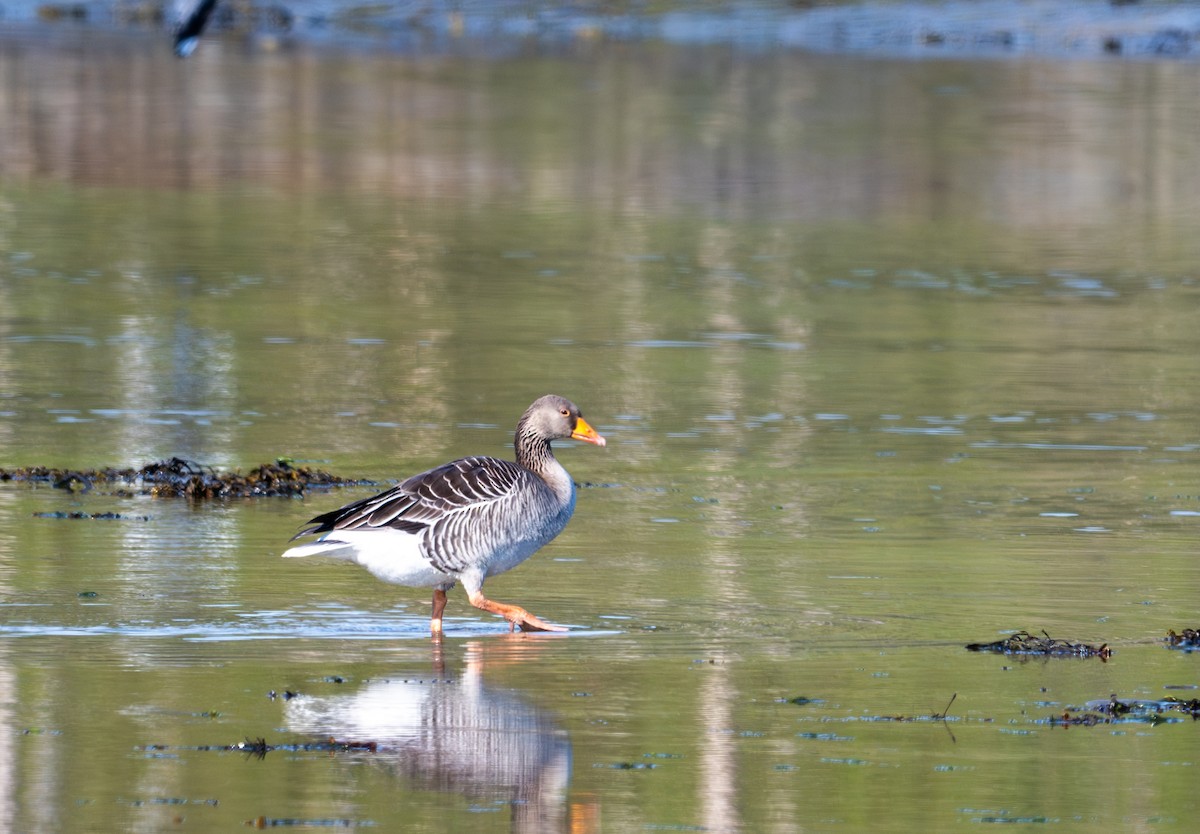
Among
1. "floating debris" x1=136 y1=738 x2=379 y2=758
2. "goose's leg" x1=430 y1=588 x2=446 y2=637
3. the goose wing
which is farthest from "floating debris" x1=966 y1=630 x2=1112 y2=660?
"floating debris" x1=136 y1=738 x2=379 y2=758

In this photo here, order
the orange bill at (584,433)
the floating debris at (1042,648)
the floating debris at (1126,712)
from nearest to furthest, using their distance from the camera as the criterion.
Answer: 1. the floating debris at (1126,712)
2. the floating debris at (1042,648)
3. the orange bill at (584,433)

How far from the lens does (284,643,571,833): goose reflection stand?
789 centimetres

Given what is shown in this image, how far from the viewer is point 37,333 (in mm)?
19516

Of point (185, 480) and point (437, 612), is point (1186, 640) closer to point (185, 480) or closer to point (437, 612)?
point (437, 612)

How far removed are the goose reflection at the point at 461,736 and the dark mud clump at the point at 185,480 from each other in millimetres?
4066

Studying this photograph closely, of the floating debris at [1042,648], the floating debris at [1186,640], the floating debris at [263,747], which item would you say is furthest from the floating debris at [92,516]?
the floating debris at [1186,640]

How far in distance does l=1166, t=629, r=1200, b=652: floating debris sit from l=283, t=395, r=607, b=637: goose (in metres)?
2.48

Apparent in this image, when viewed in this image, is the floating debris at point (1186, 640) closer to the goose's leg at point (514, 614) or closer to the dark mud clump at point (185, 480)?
the goose's leg at point (514, 614)

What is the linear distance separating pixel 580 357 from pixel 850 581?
24.6 feet

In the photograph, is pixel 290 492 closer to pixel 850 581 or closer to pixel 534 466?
pixel 534 466

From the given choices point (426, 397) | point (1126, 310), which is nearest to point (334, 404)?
point (426, 397)

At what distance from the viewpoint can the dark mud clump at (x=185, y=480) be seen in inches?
526

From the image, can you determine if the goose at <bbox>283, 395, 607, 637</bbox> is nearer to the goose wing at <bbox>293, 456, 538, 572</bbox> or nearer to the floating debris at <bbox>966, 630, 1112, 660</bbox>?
the goose wing at <bbox>293, 456, 538, 572</bbox>

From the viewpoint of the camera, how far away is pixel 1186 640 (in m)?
10.2
